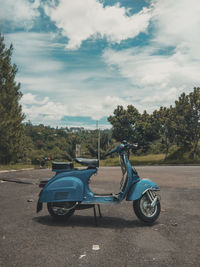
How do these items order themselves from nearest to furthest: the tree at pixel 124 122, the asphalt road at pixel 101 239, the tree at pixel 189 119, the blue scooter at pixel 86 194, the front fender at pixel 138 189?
the asphalt road at pixel 101 239
the front fender at pixel 138 189
the blue scooter at pixel 86 194
the tree at pixel 189 119
the tree at pixel 124 122

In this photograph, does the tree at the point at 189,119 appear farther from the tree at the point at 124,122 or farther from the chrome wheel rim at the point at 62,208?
the chrome wheel rim at the point at 62,208

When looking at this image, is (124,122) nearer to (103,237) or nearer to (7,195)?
(7,195)

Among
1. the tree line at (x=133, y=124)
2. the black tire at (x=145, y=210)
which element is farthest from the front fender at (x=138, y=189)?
the tree line at (x=133, y=124)

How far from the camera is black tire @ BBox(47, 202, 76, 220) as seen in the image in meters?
5.35

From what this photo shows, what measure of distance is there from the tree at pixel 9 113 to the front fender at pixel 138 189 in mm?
21150

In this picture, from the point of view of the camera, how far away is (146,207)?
529 centimetres

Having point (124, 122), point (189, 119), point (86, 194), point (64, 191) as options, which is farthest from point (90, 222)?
point (124, 122)

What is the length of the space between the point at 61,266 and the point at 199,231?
2718 mm

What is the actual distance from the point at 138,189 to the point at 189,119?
34.6 meters

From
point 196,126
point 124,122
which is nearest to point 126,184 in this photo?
point 196,126

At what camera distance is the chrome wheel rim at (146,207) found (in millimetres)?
5238

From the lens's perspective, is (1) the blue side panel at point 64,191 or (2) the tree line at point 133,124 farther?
(2) the tree line at point 133,124

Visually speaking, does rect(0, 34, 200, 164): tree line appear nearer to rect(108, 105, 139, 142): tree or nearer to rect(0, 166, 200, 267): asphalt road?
rect(108, 105, 139, 142): tree

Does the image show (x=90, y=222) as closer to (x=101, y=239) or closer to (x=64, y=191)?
(x=64, y=191)
